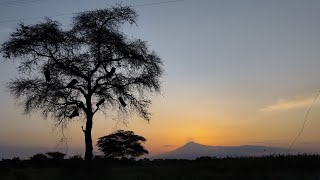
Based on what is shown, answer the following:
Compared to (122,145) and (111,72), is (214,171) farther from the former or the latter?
(122,145)

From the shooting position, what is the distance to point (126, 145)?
59.3 m

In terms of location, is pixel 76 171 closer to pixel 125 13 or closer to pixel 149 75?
pixel 149 75

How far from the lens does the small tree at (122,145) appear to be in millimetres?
59188

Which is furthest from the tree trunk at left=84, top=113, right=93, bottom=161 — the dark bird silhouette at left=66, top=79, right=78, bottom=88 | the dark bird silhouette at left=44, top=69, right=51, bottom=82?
the dark bird silhouette at left=44, top=69, right=51, bottom=82

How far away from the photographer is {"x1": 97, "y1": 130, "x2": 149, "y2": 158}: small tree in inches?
2330

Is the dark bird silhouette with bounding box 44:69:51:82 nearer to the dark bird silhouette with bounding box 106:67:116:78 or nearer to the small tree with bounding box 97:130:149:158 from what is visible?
the dark bird silhouette with bounding box 106:67:116:78

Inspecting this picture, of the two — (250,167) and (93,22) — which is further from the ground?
(93,22)

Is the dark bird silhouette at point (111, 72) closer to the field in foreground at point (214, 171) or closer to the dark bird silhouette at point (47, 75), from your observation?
the dark bird silhouette at point (47, 75)

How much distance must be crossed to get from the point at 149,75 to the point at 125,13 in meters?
4.01

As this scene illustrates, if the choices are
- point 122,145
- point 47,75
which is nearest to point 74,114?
point 47,75

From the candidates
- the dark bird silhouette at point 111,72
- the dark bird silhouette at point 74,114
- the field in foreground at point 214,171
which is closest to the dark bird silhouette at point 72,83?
the dark bird silhouette at point 74,114

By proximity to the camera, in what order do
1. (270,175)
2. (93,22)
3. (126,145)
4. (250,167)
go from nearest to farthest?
(270,175) → (250,167) → (93,22) → (126,145)

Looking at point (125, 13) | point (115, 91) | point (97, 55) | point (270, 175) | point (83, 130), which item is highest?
point (125, 13)

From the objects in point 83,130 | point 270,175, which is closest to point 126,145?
point 83,130
